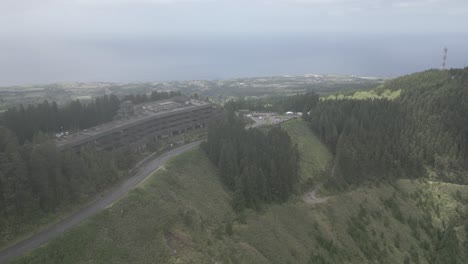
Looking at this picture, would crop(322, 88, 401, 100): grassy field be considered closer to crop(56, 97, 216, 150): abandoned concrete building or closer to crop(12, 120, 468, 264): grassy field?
crop(12, 120, 468, 264): grassy field

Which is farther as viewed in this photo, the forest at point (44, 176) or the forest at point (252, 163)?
the forest at point (252, 163)

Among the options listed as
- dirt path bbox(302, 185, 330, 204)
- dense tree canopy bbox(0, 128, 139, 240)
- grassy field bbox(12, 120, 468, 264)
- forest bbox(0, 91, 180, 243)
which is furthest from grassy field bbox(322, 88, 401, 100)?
dense tree canopy bbox(0, 128, 139, 240)

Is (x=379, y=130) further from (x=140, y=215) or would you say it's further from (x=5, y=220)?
(x=5, y=220)

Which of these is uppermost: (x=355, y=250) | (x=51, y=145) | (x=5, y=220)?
(x=51, y=145)

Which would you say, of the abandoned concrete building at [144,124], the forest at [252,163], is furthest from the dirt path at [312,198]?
the abandoned concrete building at [144,124]

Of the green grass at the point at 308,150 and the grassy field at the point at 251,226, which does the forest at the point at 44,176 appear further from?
the green grass at the point at 308,150

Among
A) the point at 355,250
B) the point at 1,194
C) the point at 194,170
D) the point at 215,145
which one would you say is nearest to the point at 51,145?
the point at 1,194
